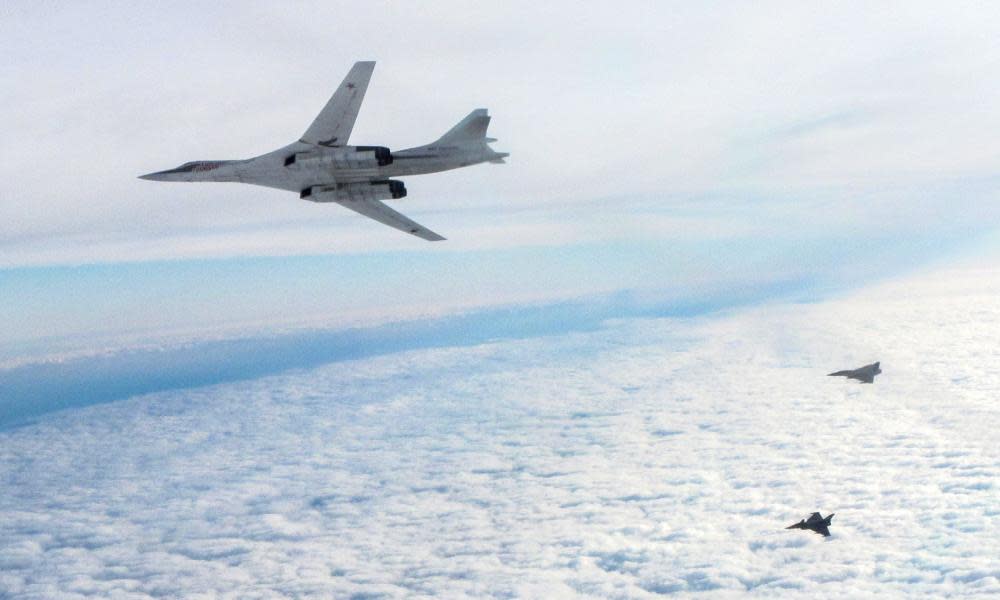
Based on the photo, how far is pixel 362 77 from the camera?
135 feet

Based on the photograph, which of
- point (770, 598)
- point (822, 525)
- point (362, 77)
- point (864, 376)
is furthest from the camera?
point (770, 598)

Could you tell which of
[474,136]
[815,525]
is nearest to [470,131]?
[474,136]

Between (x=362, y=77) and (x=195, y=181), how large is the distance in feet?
57.1

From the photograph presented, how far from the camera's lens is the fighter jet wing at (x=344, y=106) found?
41.1 m

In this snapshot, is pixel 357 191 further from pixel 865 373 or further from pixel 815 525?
pixel 815 525

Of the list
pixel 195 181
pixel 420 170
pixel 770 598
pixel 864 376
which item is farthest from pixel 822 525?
pixel 195 181

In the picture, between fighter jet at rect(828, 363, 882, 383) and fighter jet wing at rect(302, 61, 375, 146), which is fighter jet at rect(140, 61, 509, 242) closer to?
fighter jet wing at rect(302, 61, 375, 146)

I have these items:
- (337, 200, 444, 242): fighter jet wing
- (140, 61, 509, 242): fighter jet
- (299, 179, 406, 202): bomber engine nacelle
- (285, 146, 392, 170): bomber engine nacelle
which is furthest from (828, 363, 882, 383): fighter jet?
(285, 146, 392, 170): bomber engine nacelle

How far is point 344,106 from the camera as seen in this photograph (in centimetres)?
4134

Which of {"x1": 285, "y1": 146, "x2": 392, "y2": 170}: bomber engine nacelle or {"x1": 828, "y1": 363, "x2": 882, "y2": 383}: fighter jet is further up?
{"x1": 285, "y1": 146, "x2": 392, "y2": 170}: bomber engine nacelle

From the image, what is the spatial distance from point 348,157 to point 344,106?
343cm

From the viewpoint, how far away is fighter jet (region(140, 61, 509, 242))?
41.4 metres

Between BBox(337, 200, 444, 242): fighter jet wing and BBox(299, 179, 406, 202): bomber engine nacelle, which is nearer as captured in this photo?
BBox(299, 179, 406, 202): bomber engine nacelle

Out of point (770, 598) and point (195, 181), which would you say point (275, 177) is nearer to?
point (195, 181)
